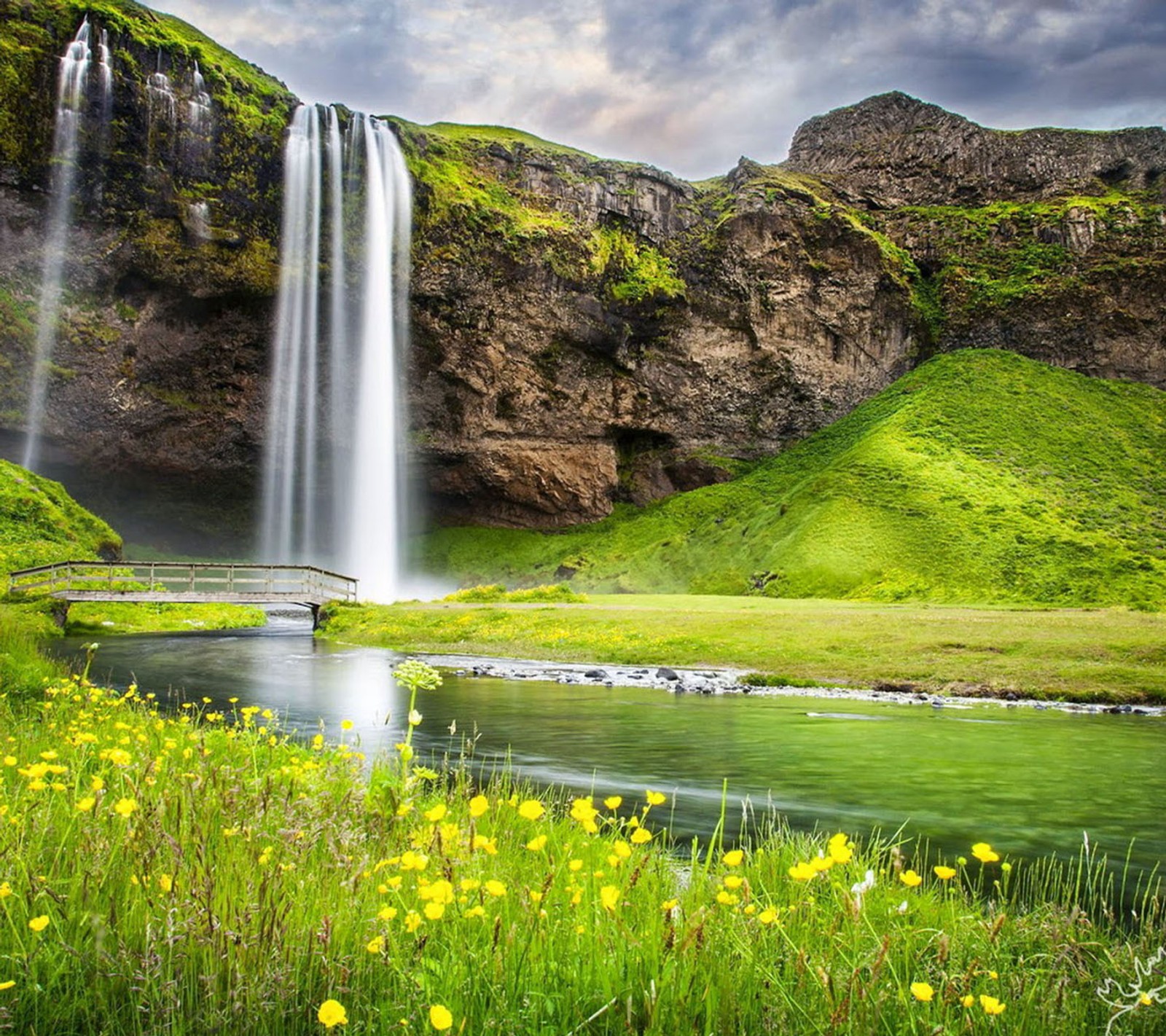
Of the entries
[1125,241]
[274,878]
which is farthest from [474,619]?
[1125,241]

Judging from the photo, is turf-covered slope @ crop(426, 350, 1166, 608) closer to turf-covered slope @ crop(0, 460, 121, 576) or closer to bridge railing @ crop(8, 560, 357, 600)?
bridge railing @ crop(8, 560, 357, 600)

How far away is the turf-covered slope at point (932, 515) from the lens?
50125 mm

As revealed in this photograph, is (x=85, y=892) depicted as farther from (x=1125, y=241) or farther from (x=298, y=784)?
(x=1125, y=241)

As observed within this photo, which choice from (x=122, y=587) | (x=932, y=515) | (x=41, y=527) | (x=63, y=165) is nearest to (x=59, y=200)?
(x=63, y=165)

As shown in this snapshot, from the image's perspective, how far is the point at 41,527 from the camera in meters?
48.3

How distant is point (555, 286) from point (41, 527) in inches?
1998

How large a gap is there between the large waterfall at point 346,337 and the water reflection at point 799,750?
5324cm

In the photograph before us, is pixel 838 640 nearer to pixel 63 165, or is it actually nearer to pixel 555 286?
pixel 555 286

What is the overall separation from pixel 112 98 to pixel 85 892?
78398 mm

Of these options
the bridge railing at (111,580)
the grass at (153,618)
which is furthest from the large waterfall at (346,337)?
the bridge railing at (111,580)

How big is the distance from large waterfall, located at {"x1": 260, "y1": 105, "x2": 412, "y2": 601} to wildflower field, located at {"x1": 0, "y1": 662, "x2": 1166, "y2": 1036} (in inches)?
2866

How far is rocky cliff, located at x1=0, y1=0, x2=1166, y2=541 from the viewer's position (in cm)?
6600

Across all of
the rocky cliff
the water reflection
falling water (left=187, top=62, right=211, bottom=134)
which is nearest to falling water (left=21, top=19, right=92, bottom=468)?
the rocky cliff

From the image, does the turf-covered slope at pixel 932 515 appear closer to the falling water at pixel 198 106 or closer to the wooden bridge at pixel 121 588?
the wooden bridge at pixel 121 588
